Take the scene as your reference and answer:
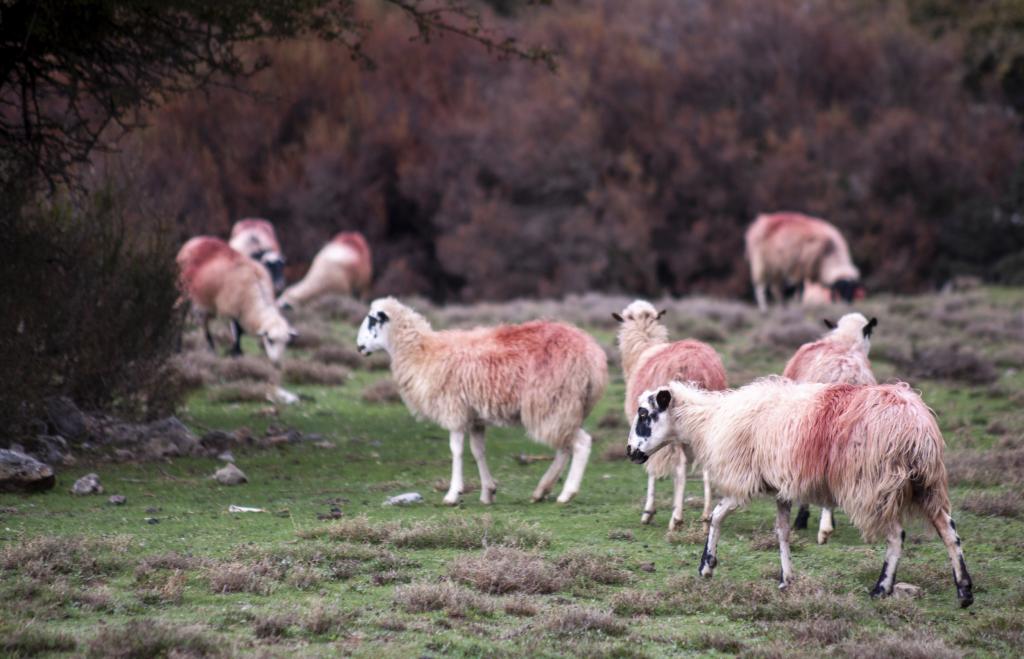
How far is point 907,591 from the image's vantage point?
8.45m

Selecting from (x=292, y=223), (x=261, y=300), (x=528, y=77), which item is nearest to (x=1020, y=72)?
(x=528, y=77)

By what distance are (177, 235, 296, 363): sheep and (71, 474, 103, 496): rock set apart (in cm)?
692

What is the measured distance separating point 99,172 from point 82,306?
2.51m

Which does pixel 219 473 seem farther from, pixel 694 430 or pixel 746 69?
pixel 746 69

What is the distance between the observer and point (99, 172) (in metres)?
15.3

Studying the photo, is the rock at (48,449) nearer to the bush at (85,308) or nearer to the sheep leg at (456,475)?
the bush at (85,308)

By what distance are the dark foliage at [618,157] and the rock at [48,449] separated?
71.2 ft

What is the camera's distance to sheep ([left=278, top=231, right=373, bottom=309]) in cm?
2638

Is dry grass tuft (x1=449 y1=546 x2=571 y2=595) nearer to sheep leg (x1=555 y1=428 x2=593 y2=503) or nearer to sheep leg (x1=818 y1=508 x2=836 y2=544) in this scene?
sheep leg (x1=818 y1=508 x2=836 y2=544)

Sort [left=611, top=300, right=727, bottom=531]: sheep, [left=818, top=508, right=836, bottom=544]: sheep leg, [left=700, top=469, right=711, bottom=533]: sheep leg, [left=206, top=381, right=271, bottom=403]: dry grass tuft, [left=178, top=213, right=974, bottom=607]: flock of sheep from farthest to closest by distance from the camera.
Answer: [left=206, top=381, right=271, bottom=403]: dry grass tuft
[left=611, top=300, right=727, bottom=531]: sheep
[left=700, top=469, right=711, bottom=533]: sheep leg
[left=818, top=508, right=836, bottom=544]: sheep leg
[left=178, top=213, right=974, bottom=607]: flock of sheep

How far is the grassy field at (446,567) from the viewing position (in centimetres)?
732

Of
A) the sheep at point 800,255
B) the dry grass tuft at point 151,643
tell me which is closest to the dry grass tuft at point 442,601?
the dry grass tuft at point 151,643

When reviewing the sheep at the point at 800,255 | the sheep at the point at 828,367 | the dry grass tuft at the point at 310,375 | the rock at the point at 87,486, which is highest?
the sheep at the point at 800,255

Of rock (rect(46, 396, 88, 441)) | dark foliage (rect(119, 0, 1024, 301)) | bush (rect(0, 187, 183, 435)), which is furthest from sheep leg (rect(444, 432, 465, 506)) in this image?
dark foliage (rect(119, 0, 1024, 301))
